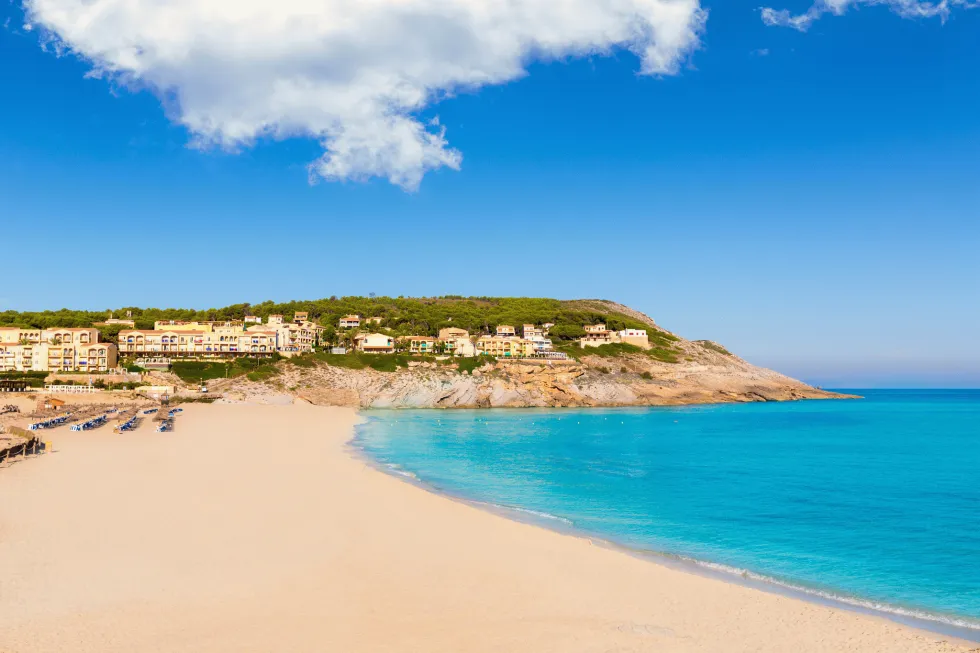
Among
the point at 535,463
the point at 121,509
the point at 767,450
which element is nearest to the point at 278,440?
the point at 535,463

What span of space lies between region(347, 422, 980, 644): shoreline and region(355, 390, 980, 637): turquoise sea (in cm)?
8

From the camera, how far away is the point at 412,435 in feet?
161

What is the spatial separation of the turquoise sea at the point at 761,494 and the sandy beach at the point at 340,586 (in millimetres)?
2000

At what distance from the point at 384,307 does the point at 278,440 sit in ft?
322

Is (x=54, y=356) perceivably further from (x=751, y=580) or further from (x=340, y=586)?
(x=751, y=580)

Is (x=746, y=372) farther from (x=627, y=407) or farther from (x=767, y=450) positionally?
(x=767, y=450)

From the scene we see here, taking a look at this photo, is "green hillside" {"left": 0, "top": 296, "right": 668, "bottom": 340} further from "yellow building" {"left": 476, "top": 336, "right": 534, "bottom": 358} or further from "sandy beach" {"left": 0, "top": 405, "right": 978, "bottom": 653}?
"sandy beach" {"left": 0, "top": 405, "right": 978, "bottom": 653}

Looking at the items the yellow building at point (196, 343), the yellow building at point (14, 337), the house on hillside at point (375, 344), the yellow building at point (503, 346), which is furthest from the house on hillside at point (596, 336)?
the yellow building at point (14, 337)

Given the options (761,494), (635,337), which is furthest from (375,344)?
(761,494)

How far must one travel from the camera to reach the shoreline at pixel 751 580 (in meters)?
11.8

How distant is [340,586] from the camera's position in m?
12.8

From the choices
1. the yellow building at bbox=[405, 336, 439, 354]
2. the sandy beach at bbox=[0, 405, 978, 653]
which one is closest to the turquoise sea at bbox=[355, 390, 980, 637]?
the sandy beach at bbox=[0, 405, 978, 653]

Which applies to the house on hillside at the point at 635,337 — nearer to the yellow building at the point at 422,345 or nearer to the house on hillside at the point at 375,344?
the yellow building at the point at 422,345

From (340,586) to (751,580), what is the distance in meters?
9.09
